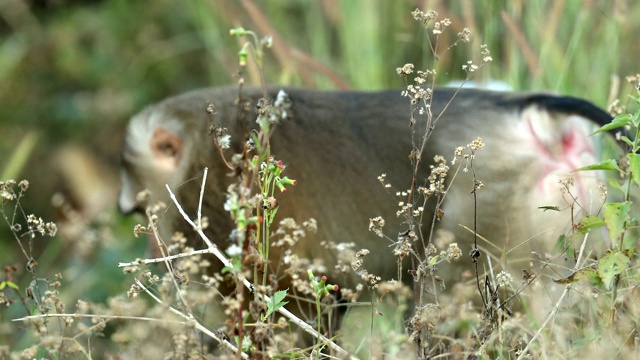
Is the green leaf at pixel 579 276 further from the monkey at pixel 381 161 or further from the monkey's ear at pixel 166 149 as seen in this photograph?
the monkey's ear at pixel 166 149

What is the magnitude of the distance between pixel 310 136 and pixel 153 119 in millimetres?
612

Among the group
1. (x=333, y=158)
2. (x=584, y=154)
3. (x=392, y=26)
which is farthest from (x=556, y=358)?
(x=392, y=26)

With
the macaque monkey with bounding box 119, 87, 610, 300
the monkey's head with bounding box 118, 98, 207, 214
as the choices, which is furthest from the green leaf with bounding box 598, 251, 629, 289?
the monkey's head with bounding box 118, 98, 207, 214

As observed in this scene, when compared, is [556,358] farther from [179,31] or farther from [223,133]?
[179,31]

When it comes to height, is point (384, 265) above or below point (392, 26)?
below

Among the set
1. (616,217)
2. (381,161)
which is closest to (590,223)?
(616,217)

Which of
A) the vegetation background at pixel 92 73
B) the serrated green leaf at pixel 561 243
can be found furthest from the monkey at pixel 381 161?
the vegetation background at pixel 92 73

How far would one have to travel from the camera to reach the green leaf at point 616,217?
198 centimetres

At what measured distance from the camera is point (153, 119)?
358cm

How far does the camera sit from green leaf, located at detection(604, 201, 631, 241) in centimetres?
198

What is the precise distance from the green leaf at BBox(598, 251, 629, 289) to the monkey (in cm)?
90

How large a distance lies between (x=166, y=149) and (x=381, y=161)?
2.56 feet

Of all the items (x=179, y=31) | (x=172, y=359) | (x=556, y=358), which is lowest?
(x=172, y=359)

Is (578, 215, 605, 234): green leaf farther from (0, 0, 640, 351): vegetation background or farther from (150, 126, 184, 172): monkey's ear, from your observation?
(0, 0, 640, 351): vegetation background
